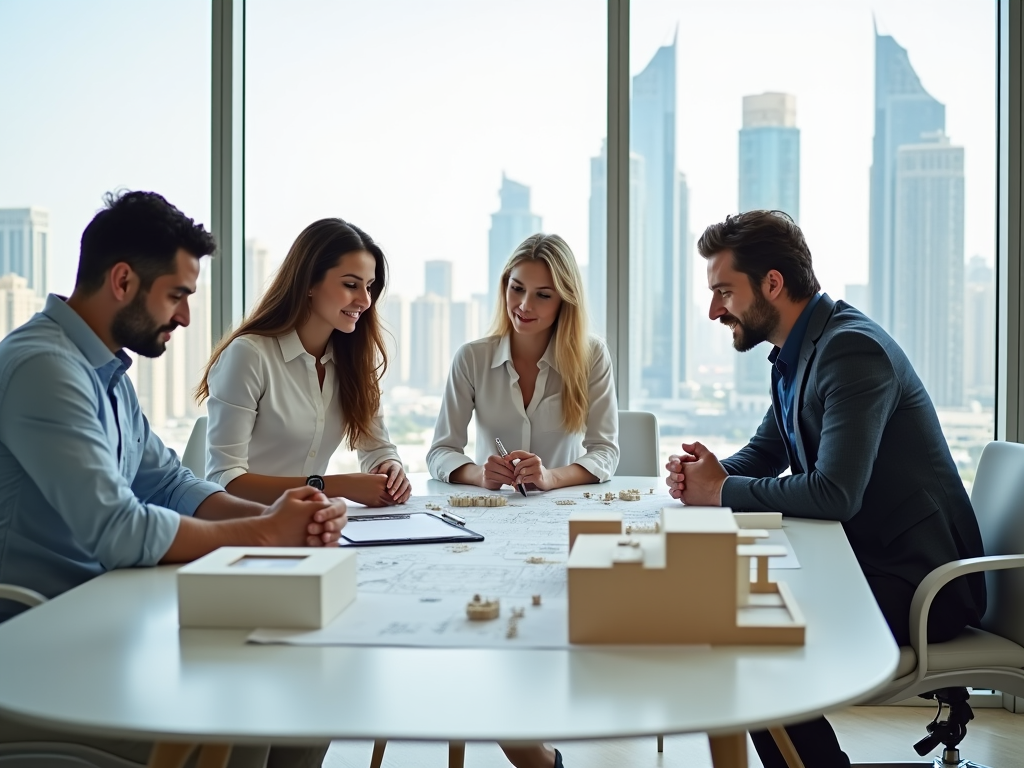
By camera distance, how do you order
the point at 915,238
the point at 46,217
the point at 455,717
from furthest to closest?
1. the point at 46,217
2. the point at 915,238
3. the point at 455,717

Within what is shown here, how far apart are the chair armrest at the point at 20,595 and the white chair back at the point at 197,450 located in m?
1.43

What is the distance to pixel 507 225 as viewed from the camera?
367 cm

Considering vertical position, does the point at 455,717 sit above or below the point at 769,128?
below

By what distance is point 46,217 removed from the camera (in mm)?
3742

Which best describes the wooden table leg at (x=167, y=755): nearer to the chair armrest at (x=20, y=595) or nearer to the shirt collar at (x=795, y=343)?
the chair armrest at (x=20, y=595)

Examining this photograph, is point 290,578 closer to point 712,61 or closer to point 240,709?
point 240,709

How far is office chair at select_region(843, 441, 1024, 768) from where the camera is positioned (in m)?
1.98

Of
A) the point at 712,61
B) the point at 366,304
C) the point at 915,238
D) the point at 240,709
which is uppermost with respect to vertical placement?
the point at 712,61

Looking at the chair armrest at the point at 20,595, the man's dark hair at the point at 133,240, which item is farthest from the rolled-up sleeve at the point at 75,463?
the man's dark hair at the point at 133,240

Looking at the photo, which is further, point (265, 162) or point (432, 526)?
point (265, 162)

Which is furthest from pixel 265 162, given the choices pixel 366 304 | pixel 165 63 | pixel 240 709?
pixel 240 709

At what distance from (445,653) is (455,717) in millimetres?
196

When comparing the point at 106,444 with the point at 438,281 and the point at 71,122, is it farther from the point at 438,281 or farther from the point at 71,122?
the point at 71,122

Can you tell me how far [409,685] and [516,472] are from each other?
1.47m
